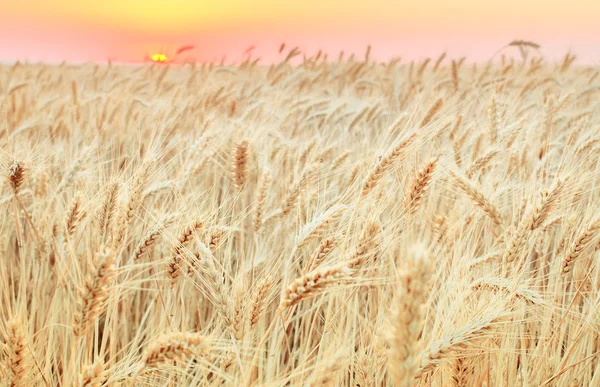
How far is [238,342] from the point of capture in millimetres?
1002

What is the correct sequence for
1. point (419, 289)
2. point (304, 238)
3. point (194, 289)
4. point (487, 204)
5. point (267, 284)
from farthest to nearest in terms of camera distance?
point (194, 289), point (487, 204), point (304, 238), point (267, 284), point (419, 289)

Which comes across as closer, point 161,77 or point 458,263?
point 458,263

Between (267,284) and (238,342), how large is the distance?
135 millimetres

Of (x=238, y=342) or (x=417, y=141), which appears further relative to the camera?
(x=417, y=141)

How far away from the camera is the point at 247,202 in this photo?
238cm

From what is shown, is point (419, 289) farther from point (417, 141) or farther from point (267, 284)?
point (417, 141)

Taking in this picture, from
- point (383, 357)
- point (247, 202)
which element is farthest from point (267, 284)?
point (247, 202)

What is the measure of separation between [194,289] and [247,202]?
28.8 inches

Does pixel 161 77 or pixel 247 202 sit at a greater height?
pixel 161 77

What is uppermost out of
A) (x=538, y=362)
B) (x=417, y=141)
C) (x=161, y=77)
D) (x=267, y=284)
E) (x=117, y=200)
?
(x=161, y=77)

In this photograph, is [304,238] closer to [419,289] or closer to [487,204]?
[419,289]

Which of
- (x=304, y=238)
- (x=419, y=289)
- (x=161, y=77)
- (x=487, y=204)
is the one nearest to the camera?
(x=419, y=289)

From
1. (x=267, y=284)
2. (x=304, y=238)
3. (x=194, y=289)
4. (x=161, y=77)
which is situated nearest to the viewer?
(x=267, y=284)

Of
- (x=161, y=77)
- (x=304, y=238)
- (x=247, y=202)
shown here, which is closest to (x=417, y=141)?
(x=304, y=238)
